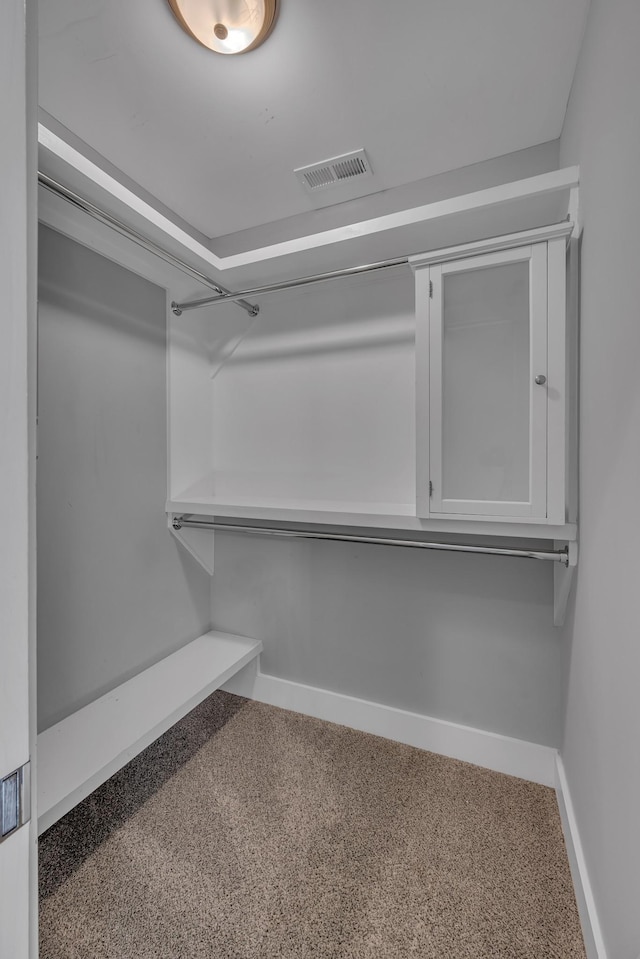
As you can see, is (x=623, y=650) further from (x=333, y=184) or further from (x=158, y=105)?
(x=158, y=105)

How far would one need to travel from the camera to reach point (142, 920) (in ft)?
3.63

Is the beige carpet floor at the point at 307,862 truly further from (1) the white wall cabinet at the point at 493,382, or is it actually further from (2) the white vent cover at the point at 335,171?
(2) the white vent cover at the point at 335,171

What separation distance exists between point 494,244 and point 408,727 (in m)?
1.91

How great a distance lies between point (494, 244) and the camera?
1.34m

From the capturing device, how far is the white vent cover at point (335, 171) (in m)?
1.65

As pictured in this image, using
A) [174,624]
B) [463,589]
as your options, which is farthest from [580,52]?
[174,624]

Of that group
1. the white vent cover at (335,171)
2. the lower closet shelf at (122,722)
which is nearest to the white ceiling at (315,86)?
the white vent cover at (335,171)

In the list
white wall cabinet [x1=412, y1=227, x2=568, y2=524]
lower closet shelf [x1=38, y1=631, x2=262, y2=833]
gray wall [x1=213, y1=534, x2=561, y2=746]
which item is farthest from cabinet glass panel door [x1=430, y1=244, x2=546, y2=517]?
lower closet shelf [x1=38, y1=631, x2=262, y2=833]

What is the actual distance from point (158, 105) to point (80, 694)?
6.99 feet

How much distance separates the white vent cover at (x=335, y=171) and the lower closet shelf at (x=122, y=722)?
213 centimetres

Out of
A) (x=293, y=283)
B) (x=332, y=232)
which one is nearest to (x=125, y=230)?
(x=293, y=283)

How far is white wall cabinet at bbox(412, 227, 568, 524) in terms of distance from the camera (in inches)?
50.5

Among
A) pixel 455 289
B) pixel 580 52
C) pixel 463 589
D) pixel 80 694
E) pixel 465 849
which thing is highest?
pixel 580 52

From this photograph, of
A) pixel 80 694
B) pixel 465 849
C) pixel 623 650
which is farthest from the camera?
pixel 80 694
